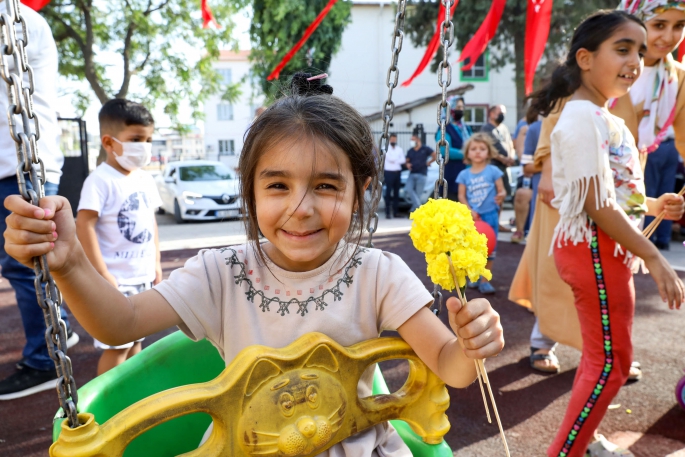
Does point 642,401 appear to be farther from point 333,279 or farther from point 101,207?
point 101,207

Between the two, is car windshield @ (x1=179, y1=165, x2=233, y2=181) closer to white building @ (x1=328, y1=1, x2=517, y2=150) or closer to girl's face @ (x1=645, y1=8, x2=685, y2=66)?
girl's face @ (x1=645, y1=8, x2=685, y2=66)

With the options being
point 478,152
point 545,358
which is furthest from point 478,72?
point 545,358

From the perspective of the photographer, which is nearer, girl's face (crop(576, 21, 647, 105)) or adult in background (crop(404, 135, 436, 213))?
girl's face (crop(576, 21, 647, 105))

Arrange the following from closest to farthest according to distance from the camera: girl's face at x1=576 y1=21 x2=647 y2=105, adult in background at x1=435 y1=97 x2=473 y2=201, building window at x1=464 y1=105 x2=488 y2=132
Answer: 1. girl's face at x1=576 y1=21 x2=647 y2=105
2. adult in background at x1=435 y1=97 x2=473 y2=201
3. building window at x1=464 y1=105 x2=488 y2=132

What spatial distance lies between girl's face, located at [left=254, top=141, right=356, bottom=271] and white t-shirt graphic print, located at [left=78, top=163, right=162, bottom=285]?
1615 millimetres

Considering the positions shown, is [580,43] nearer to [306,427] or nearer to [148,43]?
[306,427]

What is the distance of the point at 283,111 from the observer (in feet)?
4.95

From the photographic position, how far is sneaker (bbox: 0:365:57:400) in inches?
117

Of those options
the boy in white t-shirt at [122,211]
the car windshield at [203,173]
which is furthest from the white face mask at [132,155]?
the car windshield at [203,173]

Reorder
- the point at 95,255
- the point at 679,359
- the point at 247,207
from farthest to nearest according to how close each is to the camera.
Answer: the point at 679,359 → the point at 95,255 → the point at 247,207

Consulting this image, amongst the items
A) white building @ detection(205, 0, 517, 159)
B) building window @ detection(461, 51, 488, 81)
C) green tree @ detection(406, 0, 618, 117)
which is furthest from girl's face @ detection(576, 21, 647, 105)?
building window @ detection(461, 51, 488, 81)

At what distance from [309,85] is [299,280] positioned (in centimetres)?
63

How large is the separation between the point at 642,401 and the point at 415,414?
6.69ft

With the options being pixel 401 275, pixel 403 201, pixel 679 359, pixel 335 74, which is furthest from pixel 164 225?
pixel 335 74
